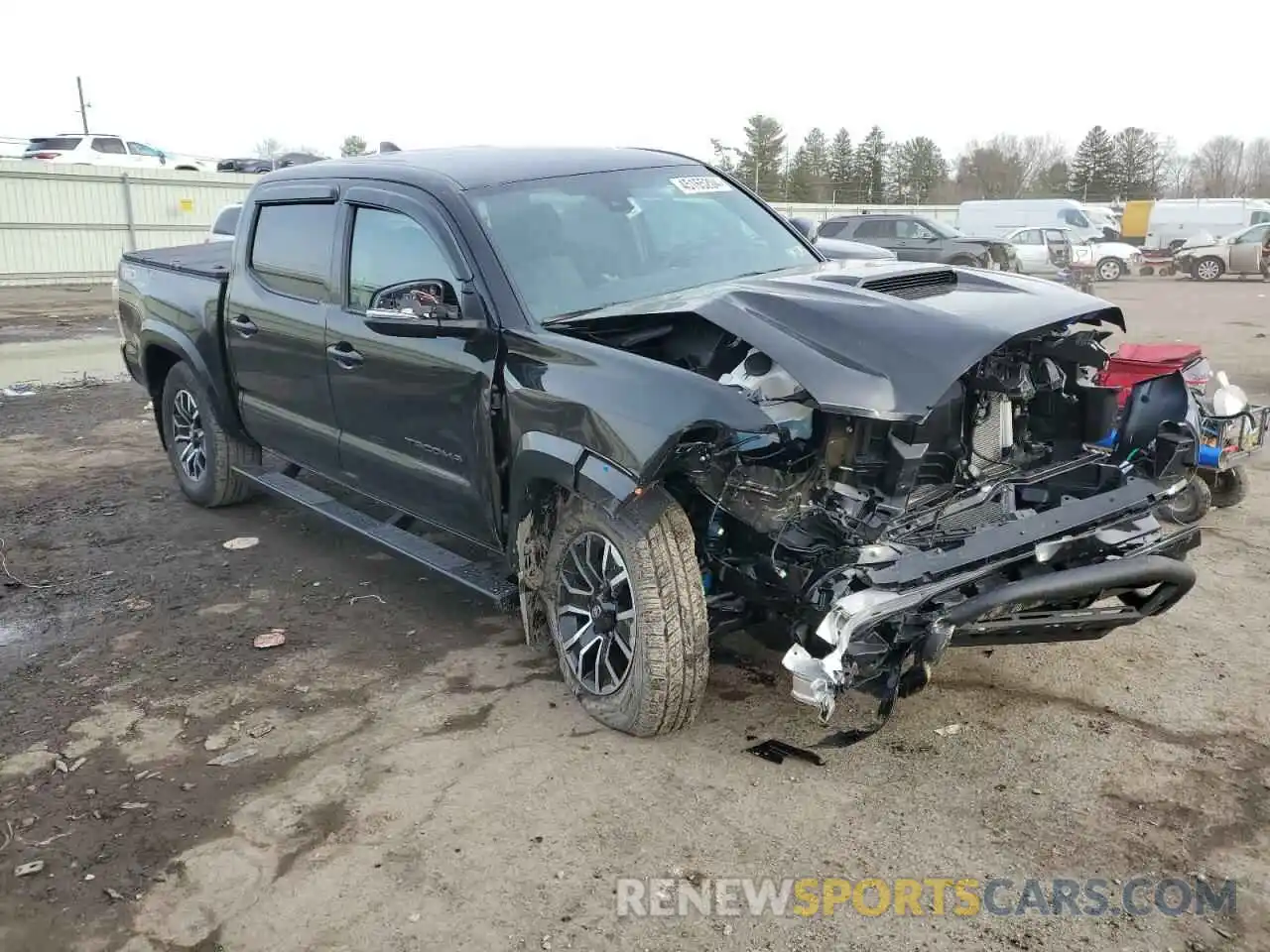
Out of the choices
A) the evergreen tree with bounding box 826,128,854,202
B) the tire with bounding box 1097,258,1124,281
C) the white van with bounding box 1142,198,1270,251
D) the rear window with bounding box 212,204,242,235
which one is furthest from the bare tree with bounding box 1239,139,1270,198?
the rear window with bounding box 212,204,242,235

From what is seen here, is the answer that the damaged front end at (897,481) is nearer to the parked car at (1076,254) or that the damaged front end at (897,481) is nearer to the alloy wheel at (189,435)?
the alloy wheel at (189,435)

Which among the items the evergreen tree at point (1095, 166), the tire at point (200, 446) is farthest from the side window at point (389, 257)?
the evergreen tree at point (1095, 166)

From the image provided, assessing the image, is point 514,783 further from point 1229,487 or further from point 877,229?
point 877,229

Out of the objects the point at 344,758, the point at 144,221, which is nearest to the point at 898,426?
the point at 344,758

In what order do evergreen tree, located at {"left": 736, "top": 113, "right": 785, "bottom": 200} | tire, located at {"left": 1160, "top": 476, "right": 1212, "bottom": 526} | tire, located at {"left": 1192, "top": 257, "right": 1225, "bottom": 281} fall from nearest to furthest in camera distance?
tire, located at {"left": 1160, "top": 476, "right": 1212, "bottom": 526} < tire, located at {"left": 1192, "top": 257, "right": 1225, "bottom": 281} < evergreen tree, located at {"left": 736, "top": 113, "right": 785, "bottom": 200}

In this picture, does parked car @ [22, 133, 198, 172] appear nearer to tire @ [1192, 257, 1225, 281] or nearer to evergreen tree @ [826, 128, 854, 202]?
tire @ [1192, 257, 1225, 281]

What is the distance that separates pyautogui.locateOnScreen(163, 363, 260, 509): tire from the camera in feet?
19.8

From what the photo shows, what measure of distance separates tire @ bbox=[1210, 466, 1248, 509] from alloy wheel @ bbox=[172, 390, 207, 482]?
19.4 ft

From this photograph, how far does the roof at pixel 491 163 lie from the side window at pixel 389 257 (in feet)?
0.69

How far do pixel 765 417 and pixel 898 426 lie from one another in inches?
21.3

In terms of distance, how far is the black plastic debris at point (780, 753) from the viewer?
11.4ft

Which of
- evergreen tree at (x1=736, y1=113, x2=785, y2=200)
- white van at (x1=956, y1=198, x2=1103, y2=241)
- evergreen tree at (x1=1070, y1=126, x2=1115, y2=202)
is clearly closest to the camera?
white van at (x1=956, y1=198, x2=1103, y2=241)

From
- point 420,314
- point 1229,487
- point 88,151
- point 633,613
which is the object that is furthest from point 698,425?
point 88,151

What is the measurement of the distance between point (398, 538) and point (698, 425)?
207 cm
